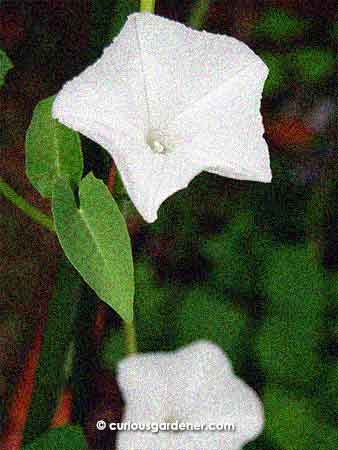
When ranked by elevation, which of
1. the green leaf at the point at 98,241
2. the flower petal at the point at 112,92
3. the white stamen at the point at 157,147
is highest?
the flower petal at the point at 112,92

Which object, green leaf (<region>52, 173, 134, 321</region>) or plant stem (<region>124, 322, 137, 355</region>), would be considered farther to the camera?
plant stem (<region>124, 322, 137, 355</region>)

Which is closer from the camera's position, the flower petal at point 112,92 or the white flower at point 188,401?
the flower petal at point 112,92

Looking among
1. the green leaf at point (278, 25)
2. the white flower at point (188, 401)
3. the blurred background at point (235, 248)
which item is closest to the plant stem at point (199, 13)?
the blurred background at point (235, 248)

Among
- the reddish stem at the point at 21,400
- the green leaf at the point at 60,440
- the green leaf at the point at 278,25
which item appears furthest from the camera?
the green leaf at the point at 278,25

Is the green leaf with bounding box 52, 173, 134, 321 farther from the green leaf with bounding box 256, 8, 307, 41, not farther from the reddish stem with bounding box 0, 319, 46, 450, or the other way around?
the green leaf with bounding box 256, 8, 307, 41

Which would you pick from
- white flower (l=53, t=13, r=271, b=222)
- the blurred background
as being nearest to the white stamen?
white flower (l=53, t=13, r=271, b=222)

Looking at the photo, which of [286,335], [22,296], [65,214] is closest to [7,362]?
[22,296]

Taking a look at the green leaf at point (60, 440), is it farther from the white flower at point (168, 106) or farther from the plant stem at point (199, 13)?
the plant stem at point (199, 13)
